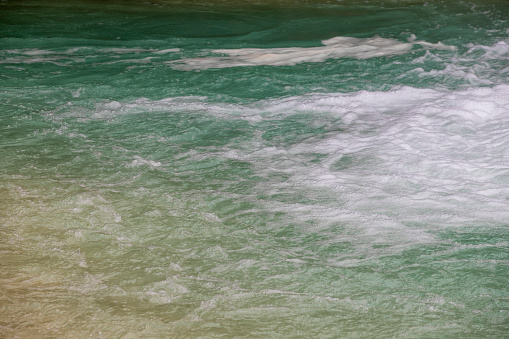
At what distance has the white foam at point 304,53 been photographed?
6187 mm

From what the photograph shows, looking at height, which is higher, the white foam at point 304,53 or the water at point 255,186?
the white foam at point 304,53

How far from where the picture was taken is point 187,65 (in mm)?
6141

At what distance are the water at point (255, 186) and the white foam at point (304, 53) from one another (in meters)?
0.04

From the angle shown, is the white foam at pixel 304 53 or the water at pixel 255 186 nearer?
the water at pixel 255 186

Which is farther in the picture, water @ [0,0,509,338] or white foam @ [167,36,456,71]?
white foam @ [167,36,456,71]

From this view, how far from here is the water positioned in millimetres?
2396

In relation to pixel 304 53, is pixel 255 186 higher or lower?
lower

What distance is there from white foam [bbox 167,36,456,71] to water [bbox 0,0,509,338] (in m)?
0.04

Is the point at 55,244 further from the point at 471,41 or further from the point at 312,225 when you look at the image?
the point at 471,41

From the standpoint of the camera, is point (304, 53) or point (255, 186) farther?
point (304, 53)

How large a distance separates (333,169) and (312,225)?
81cm

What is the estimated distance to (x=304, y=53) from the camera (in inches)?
256

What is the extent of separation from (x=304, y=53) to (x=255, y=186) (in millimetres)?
3326

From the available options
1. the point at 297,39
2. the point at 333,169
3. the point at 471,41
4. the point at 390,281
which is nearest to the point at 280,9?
the point at 297,39
